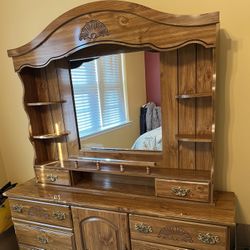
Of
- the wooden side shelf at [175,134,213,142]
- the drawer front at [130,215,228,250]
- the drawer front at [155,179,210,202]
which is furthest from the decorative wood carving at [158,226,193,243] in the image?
the wooden side shelf at [175,134,213,142]

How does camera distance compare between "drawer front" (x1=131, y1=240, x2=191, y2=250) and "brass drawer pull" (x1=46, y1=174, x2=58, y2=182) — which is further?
"brass drawer pull" (x1=46, y1=174, x2=58, y2=182)

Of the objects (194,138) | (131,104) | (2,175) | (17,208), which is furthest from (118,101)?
(2,175)

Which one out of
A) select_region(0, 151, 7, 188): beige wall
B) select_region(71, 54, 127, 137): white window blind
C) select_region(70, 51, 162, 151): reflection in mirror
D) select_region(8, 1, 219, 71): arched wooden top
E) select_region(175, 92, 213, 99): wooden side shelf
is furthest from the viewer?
select_region(0, 151, 7, 188): beige wall

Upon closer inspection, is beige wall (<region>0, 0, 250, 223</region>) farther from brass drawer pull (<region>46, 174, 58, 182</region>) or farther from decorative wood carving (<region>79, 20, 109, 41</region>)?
brass drawer pull (<region>46, 174, 58, 182</region>)

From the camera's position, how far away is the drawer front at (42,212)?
1.51 meters

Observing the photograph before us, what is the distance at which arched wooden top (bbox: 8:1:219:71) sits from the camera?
1.12 meters

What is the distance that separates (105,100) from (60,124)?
42cm

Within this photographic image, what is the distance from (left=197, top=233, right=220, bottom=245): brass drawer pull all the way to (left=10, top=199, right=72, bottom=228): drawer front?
0.82 metres

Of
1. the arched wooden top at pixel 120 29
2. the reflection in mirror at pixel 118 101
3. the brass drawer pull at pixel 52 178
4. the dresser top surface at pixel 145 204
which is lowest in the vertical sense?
the dresser top surface at pixel 145 204

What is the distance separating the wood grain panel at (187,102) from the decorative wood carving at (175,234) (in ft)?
1.28

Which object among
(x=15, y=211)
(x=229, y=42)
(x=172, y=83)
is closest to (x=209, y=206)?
(x=172, y=83)

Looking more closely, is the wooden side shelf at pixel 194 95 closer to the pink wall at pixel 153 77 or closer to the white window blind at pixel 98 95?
the pink wall at pixel 153 77

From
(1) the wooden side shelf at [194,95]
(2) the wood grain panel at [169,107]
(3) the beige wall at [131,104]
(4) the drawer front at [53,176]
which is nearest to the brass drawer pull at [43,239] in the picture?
(4) the drawer front at [53,176]

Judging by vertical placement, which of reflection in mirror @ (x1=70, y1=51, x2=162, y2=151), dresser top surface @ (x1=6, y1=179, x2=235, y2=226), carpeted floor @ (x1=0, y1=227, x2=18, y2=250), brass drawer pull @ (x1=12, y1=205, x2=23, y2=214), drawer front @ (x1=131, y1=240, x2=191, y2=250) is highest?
reflection in mirror @ (x1=70, y1=51, x2=162, y2=151)
